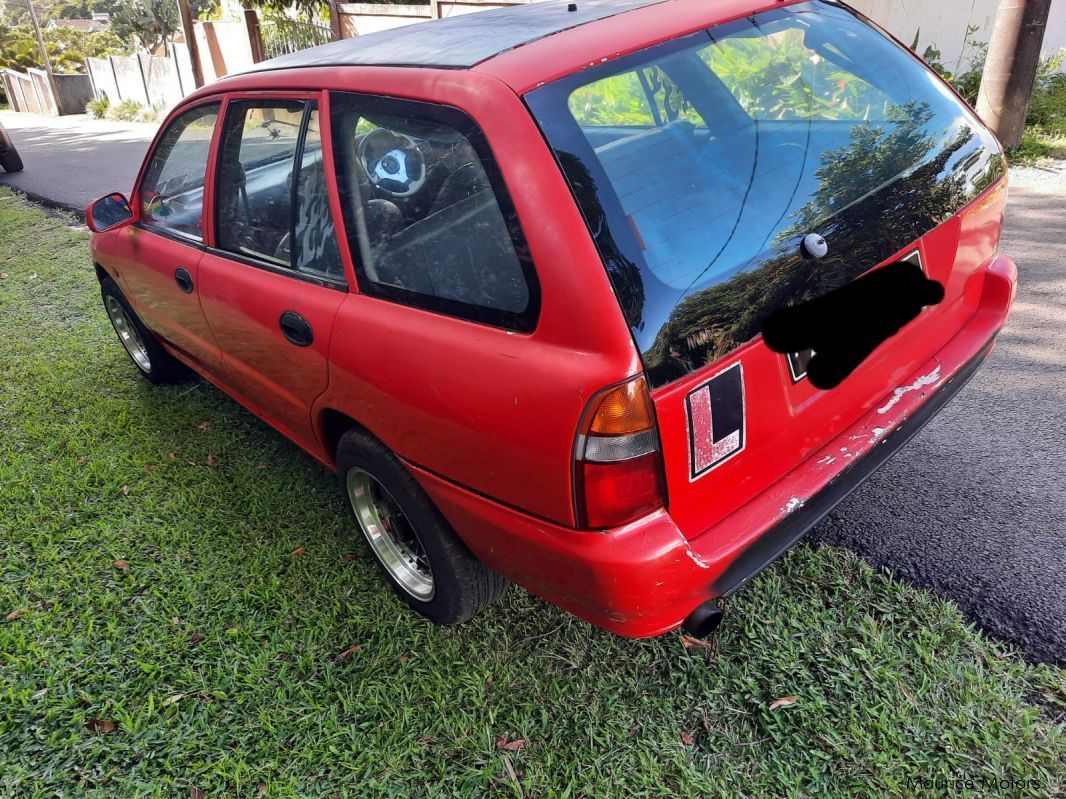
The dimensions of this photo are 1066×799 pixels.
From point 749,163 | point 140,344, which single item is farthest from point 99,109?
point 749,163

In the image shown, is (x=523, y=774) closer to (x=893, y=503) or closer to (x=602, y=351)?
(x=602, y=351)

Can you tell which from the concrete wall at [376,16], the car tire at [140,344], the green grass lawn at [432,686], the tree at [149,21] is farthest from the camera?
the tree at [149,21]

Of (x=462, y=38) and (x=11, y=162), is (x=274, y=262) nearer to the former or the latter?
(x=462, y=38)

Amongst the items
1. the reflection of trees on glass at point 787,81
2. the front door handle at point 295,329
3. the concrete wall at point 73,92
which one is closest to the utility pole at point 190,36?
the concrete wall at point 73,92

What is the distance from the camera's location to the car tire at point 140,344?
4.18m

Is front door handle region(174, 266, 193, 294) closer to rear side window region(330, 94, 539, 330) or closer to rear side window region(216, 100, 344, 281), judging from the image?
rear side window region(216, 100, 344, 281)

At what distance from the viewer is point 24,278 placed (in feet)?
21.5

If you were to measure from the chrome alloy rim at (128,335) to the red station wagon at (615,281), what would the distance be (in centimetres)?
216

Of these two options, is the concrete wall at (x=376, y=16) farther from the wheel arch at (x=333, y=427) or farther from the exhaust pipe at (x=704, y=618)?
the exhaust pipe at (x=704, y=618)

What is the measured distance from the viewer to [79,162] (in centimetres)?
1291

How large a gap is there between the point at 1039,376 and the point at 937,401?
5.20 ft

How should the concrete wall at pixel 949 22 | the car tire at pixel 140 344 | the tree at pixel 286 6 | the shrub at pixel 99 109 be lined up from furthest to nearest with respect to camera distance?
the shrub at pixel 99 109 → the tree at pixel 286 6 → the concrete wall at pixel 949 22 → the car tire at pixel 140 344

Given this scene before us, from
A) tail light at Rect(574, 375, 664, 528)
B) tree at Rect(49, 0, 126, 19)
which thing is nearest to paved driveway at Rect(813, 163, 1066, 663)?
tail light at Rect(574, 375, 664, 528)

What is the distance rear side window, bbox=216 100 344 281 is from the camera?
2.42m
